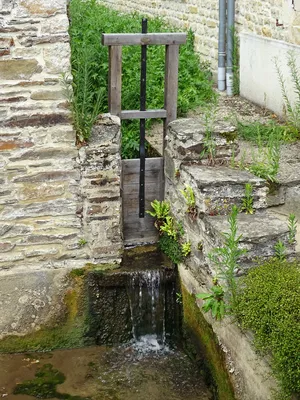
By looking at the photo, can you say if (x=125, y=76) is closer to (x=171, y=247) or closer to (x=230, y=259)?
(x=171, y=247)

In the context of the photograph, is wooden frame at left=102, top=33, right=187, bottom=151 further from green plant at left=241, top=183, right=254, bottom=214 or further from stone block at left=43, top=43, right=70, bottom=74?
green plant at left=241, top=183, right=254, bottom=214

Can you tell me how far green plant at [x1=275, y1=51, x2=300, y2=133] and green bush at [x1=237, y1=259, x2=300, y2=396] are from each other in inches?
127

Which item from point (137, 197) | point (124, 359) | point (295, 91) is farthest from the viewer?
point (295, 91)

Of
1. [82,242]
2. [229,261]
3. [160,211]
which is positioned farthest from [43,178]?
[229,261]

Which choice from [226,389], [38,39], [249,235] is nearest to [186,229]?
[249,235]

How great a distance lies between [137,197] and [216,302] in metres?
1.90

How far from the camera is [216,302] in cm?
514

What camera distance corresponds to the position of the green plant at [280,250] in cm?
515

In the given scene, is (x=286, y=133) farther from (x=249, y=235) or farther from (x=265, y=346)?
(x=265, y=346)

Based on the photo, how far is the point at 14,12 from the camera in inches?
227


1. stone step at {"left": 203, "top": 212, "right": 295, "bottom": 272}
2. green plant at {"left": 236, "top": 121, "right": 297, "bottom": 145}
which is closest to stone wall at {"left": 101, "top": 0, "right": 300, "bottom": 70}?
green plant at {"left": 236, "top": 121, "right": 297, "bottom": 145}

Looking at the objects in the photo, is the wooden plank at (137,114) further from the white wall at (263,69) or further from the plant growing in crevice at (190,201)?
the white wall at (263,69)

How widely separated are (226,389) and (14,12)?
343 centimetres

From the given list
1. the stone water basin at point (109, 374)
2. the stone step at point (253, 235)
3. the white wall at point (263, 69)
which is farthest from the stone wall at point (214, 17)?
the stone water basin at point (109, 374)
